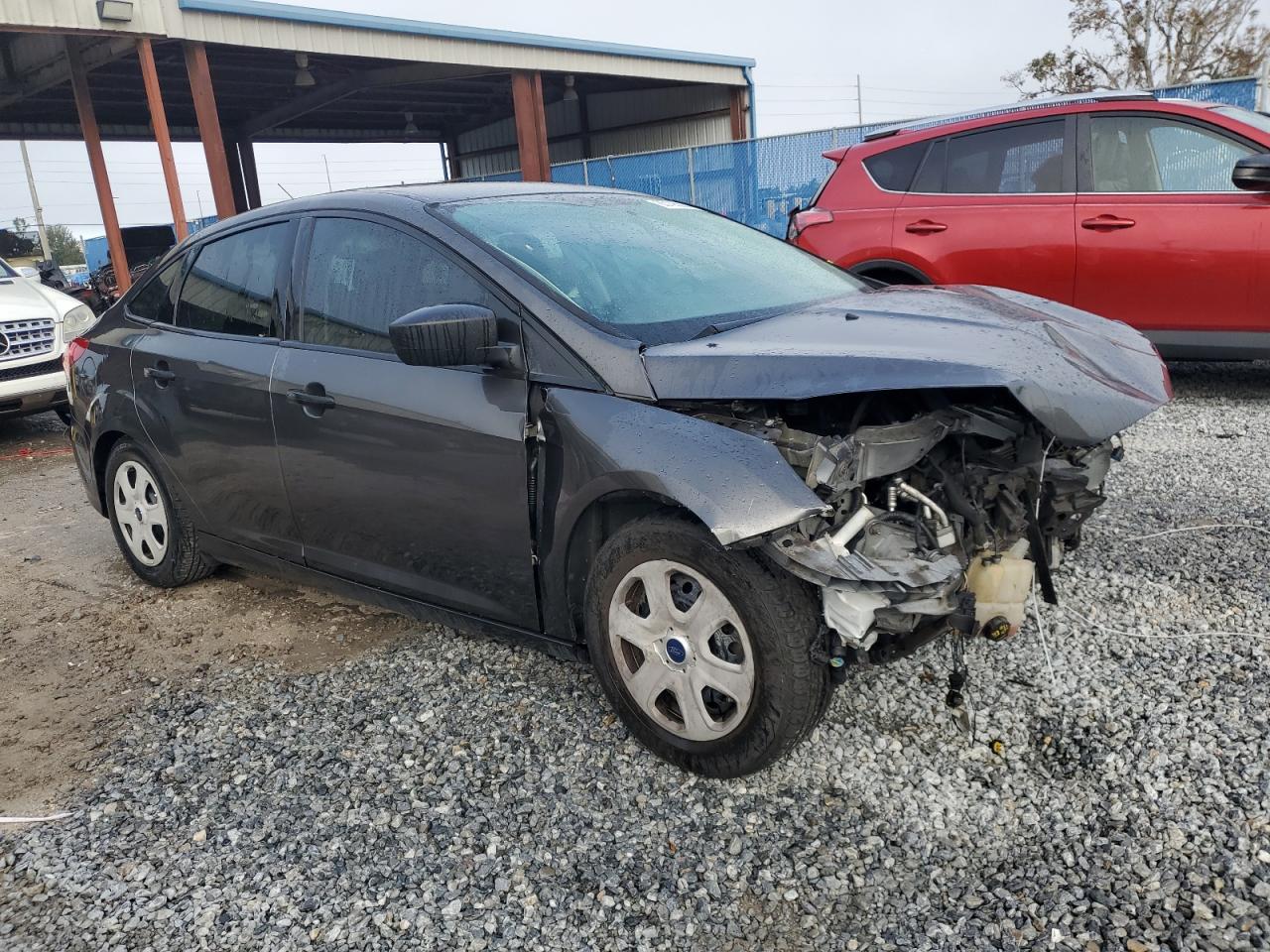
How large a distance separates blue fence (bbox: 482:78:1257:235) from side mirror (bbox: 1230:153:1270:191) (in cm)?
840

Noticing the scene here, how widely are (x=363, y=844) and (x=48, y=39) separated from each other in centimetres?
1837

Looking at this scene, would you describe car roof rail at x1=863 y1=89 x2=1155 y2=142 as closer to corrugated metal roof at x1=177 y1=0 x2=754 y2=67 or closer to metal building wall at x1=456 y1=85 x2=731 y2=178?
corrugated metal roof at x1=177 y1=0 x2=754 y2=67

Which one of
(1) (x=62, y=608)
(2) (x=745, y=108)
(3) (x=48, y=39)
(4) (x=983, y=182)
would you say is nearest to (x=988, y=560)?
(1) (x=62, y=608)

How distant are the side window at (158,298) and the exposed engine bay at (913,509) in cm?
279

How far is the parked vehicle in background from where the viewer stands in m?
2.34

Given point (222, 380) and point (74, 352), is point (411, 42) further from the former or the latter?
point (222, 380)

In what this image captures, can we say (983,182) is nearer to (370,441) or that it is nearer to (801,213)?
(801,213)

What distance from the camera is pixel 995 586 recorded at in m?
2.56

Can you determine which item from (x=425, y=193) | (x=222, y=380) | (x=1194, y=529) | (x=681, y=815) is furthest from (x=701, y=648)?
(x=1194, y=529)

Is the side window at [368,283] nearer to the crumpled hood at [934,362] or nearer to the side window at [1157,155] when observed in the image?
the crumpled hood at [934,362]

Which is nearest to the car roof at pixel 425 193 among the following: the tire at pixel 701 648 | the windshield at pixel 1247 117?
the tire at pixel 701 648

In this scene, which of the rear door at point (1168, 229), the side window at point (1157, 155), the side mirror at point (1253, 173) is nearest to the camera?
the side mirror at point (1253, 173)

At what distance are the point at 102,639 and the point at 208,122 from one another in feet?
43.4

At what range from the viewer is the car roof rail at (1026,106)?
234 inches
